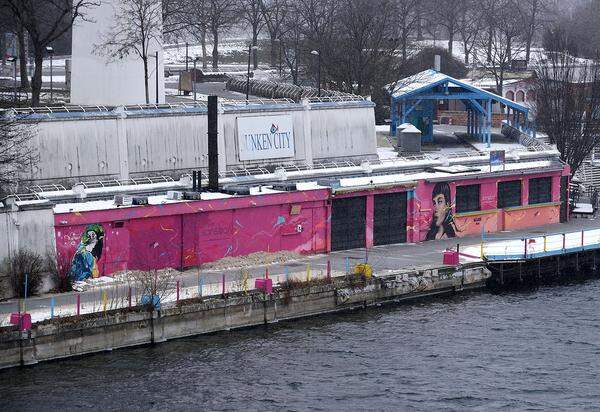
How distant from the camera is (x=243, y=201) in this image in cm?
5028

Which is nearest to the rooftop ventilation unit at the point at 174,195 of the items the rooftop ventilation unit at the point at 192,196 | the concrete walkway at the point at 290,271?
the rooftop ventilation unit at the point at 192,196

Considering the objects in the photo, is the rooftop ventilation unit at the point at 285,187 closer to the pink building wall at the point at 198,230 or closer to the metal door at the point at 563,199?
the pink building wall at the point at 198,230

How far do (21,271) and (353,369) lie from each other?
11.6 metres

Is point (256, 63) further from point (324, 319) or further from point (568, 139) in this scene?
point (324, 319)

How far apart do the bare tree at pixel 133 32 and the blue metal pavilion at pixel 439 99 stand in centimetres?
1670

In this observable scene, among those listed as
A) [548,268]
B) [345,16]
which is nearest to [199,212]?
[548,268]

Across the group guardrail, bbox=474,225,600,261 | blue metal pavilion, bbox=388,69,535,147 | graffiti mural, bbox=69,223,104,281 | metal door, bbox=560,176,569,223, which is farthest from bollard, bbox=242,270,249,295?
blue metal pavilion, bbox=388,69,535,147

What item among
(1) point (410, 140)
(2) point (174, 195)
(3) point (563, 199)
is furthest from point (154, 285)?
(3) point (563, 199)

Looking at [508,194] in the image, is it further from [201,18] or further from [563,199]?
[201,18]

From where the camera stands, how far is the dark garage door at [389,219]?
55469 mm

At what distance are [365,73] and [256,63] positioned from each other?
928 inches

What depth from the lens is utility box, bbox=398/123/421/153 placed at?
6538 centimetres

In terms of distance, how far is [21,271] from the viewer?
43.5 meters

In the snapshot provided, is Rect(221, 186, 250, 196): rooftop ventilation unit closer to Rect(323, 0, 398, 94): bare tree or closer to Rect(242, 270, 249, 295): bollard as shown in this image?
Rect(242, 270, 249, 295): bollard
